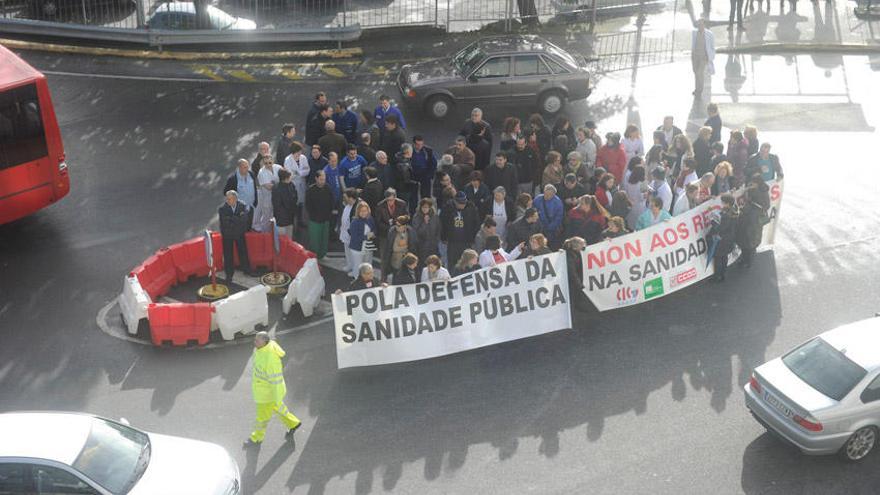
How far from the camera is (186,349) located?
45.8 feet

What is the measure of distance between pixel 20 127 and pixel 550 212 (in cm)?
799

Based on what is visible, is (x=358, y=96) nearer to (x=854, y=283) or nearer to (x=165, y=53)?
(x=165, y=53)

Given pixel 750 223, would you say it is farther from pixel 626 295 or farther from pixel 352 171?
pixel 352 171

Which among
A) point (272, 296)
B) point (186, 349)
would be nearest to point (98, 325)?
point (186, 349)

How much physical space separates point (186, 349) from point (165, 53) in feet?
42.3

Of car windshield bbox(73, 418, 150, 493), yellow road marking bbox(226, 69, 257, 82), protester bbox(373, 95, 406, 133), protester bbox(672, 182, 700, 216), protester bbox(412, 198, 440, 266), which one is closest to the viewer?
car windshield bbox(73, 418, 150, 493)

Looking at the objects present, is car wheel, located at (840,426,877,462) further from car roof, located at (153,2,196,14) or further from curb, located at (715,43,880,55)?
car roof, located at (153,2,196,14)

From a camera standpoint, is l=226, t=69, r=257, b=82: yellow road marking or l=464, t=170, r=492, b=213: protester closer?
l=464, t=170, r=492, b=213: protester

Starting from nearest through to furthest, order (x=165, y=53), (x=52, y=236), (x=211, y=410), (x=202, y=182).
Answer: (x=211, y=410) < (x=52, y=236) < (x=202, y=182) < (x=165, y=53)

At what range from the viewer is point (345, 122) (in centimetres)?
1848

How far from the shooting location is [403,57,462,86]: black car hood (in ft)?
70.9

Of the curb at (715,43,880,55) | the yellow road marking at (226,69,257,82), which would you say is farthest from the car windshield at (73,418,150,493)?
the curb at (715,43,880,55)

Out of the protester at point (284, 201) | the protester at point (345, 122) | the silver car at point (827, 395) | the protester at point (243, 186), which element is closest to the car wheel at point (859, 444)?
the silver car at point (827, 395)

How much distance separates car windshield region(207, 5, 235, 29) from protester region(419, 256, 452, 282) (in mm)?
13955
